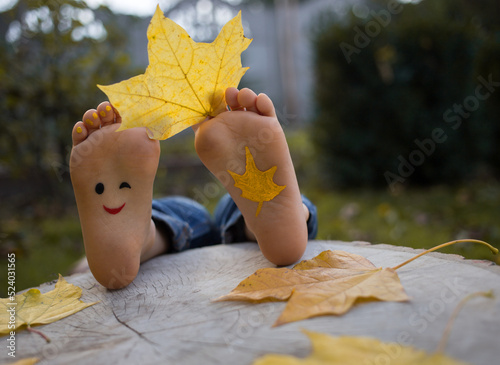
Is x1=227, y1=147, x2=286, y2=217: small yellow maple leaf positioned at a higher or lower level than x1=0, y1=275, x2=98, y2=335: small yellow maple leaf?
higher

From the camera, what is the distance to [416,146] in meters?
2.89

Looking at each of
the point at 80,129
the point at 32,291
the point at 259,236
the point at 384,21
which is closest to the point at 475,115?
the point at 384,21

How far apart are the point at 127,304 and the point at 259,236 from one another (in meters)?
0.32

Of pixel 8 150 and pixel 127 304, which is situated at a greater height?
pixel 8 150

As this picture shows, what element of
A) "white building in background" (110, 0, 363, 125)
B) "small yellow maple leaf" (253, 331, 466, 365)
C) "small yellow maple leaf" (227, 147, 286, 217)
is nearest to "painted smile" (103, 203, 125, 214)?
"small yellow maple leaf" (227, 147, 286, 217)

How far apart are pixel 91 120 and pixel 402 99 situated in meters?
2.47

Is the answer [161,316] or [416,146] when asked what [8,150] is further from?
[416,146]

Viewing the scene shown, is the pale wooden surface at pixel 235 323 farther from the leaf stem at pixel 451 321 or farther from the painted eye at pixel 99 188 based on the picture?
the painted eye at pixel 99 188

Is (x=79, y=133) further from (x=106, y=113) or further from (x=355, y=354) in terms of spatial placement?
(x=355, y=354)

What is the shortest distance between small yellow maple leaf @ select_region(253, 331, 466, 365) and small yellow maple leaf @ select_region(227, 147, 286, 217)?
43cm

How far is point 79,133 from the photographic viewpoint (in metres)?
0.91

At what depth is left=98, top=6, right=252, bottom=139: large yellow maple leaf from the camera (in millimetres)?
767

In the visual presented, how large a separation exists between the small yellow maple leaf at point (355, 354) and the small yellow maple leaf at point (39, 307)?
46 centimetres

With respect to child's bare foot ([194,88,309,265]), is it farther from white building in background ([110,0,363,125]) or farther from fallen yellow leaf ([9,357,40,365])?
white building in background ([110,0,363,125])
